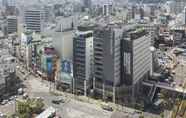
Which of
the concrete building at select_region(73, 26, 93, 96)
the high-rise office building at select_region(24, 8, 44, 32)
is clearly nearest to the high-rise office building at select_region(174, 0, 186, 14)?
the high-rise office building at select_region(24, 8, 44, 32)

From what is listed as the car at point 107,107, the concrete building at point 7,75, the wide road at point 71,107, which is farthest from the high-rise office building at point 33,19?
the car at point 107,107

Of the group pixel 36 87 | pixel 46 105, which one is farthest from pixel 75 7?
pixel 46 105

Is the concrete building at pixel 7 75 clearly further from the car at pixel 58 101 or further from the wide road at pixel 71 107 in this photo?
the car at pixel 58 101

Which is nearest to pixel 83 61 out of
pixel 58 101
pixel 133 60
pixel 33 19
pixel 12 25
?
pixel 58 101

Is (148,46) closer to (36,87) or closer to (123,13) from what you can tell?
(36,87)

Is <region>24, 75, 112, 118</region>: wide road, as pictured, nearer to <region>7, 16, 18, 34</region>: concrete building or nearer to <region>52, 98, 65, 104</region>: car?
<region>52, 98, 65, 104</region>: car

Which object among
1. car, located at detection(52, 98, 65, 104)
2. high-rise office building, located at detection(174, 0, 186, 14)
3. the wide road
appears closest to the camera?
the wide road
